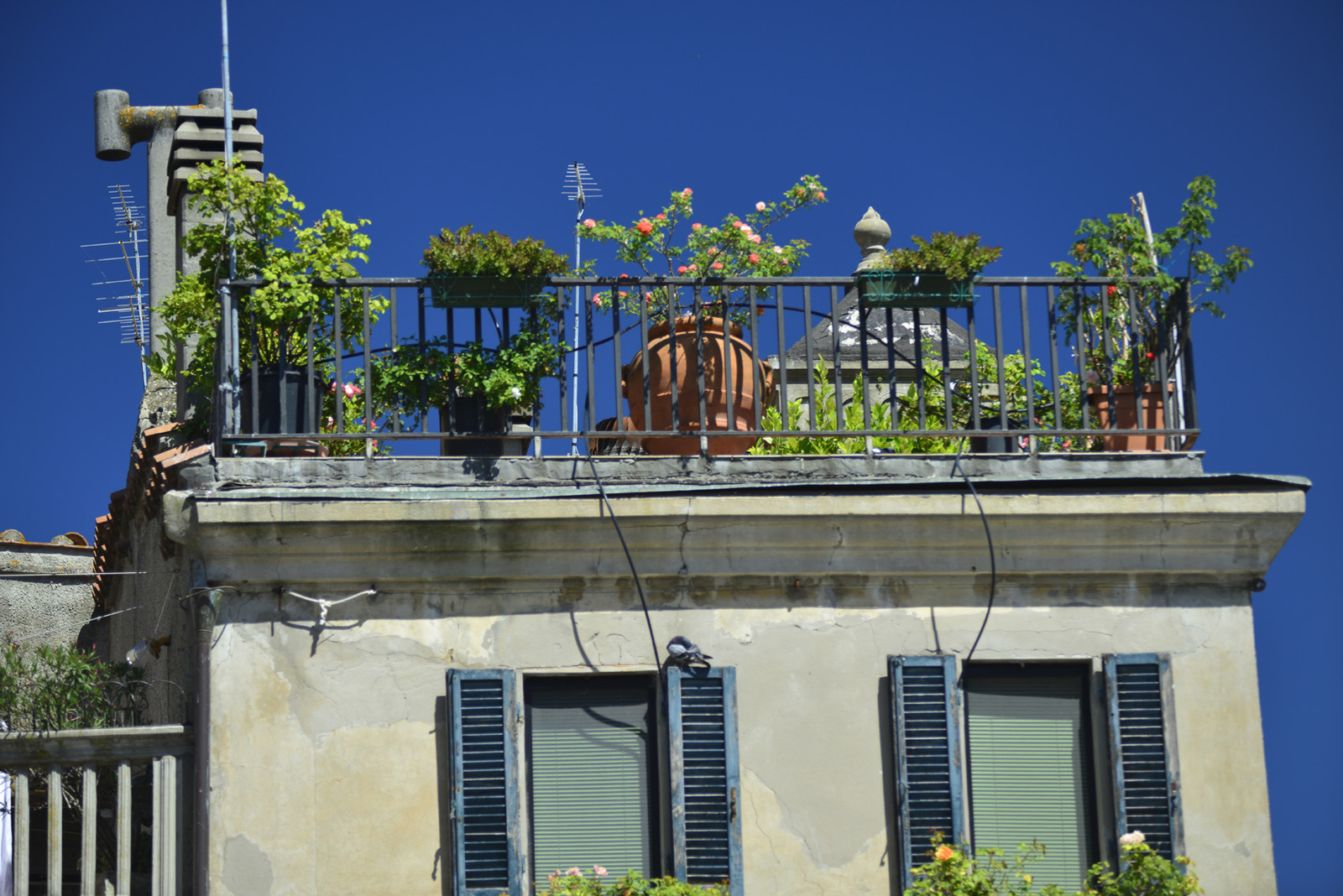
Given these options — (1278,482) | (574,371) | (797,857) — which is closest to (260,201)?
(574,371)

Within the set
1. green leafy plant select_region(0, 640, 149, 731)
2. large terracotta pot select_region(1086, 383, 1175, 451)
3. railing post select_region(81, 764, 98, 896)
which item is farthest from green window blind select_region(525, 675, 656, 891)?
large terracotta pot select_region(1086, 383, 1175, 451)

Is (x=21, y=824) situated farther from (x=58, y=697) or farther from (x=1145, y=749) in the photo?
(x=1145, y=749)

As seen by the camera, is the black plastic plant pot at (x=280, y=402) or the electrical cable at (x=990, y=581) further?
the black plastic plant pot at (x=280, y=402)

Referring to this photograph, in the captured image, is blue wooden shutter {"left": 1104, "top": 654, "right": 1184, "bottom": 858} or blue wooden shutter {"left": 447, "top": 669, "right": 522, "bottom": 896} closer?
blue wooden shutter {"left": 447, "top": 669, "right": 522, "bottom": 896}

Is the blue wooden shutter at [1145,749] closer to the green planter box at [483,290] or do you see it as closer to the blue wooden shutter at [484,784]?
the blue wooden shutter at [484,784]

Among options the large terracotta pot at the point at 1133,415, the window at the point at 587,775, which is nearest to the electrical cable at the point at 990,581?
the large terracotta pot at the point at 1133,415

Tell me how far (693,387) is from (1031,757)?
2809 mm

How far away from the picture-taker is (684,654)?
8461mm

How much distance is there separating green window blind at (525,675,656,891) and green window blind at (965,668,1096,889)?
1.78 metres

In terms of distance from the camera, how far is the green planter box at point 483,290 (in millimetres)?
8844

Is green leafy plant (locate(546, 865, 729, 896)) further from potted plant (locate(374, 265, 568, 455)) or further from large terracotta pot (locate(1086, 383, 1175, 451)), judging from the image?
large terracotta pot (locate(1086, 383, 1175, 451))

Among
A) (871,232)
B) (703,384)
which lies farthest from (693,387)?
(871,232)

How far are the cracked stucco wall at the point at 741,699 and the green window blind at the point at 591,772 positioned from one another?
21 centimetres

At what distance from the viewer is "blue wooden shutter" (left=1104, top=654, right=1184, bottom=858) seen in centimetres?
848
